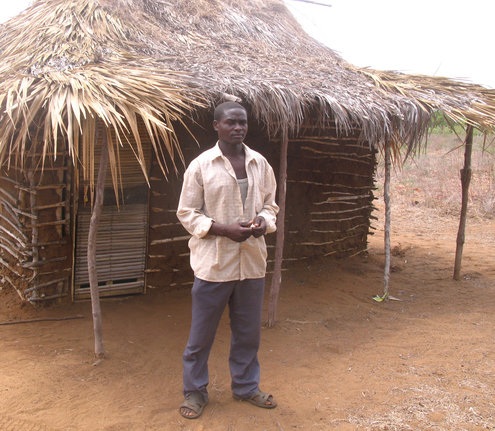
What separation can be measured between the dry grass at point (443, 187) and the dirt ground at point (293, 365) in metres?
5.43

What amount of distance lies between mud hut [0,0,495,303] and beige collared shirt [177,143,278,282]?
0.68m

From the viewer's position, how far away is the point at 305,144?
585 centimetres

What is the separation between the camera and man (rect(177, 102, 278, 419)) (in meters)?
2.69

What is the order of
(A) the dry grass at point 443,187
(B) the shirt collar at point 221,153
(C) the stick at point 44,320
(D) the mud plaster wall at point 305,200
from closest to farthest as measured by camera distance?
(B) the shirt collar at point 221,153, (C) the stick at point 44,320, (D) the mud plaster wall at point 305,200, (A) the dry grass at point 443,187

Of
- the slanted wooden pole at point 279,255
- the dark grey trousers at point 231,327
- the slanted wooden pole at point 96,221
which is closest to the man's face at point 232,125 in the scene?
the dark grey trousers at point 231,327

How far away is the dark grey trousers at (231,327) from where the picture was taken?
9.01ft

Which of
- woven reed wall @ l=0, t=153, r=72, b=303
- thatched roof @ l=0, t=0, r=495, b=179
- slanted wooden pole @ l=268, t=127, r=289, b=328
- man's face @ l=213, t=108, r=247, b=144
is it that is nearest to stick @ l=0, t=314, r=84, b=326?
woven reed wall @ l=0, t=153, r=72, b=303

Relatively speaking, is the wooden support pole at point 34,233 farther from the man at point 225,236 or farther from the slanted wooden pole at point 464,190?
the slanted wooden pole at point 464,190

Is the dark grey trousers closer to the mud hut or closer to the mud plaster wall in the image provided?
the mud hut

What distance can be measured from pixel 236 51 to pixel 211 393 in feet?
11.3

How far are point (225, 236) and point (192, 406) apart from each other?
1.08 meters

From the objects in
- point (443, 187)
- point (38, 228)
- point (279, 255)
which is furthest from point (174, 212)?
point (443, 187)

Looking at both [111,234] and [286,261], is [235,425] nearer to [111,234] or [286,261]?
[111,234]

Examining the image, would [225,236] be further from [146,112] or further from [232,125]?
[146,112]
